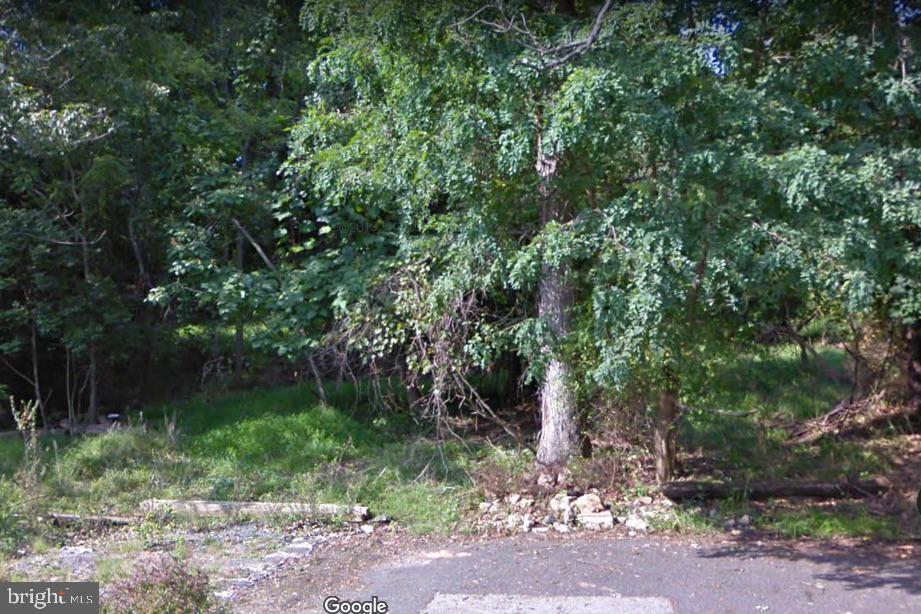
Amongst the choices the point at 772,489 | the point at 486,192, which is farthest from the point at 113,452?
the point at 772,489

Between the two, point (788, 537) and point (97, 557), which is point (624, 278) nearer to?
point (788, 537)

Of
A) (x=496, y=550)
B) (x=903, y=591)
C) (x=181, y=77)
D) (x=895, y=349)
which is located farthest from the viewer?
(x=181, y=77)

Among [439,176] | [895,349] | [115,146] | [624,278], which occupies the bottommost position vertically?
[895,349]

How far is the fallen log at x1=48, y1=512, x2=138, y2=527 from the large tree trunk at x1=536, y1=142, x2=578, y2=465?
425cm

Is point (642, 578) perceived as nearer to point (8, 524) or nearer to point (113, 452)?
point (8, 524)

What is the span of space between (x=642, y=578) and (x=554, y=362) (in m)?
2.28

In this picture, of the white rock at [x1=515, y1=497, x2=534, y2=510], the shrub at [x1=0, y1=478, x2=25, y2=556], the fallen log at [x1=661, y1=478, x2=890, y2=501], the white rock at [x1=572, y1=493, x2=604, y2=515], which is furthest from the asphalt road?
the shrub at [x1=0, y1=478, x2=25, y2=556]

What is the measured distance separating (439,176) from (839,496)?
16.9 feet

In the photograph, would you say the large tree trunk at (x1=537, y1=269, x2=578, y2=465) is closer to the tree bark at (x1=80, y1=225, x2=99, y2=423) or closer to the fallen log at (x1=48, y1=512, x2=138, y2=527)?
the fallen log at (x1=48, y1=512, x2=138, y2=527)

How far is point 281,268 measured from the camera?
41.0ft

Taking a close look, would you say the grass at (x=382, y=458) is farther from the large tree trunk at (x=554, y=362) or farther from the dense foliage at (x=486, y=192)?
the dense foliage at (x=486, y=192)

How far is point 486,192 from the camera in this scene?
8102 mm

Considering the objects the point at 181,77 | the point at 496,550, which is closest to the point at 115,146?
the point at 181,77

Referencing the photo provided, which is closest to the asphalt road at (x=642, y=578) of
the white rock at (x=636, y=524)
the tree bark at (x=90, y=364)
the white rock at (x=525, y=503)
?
the white rock at (x=636, y=524)
